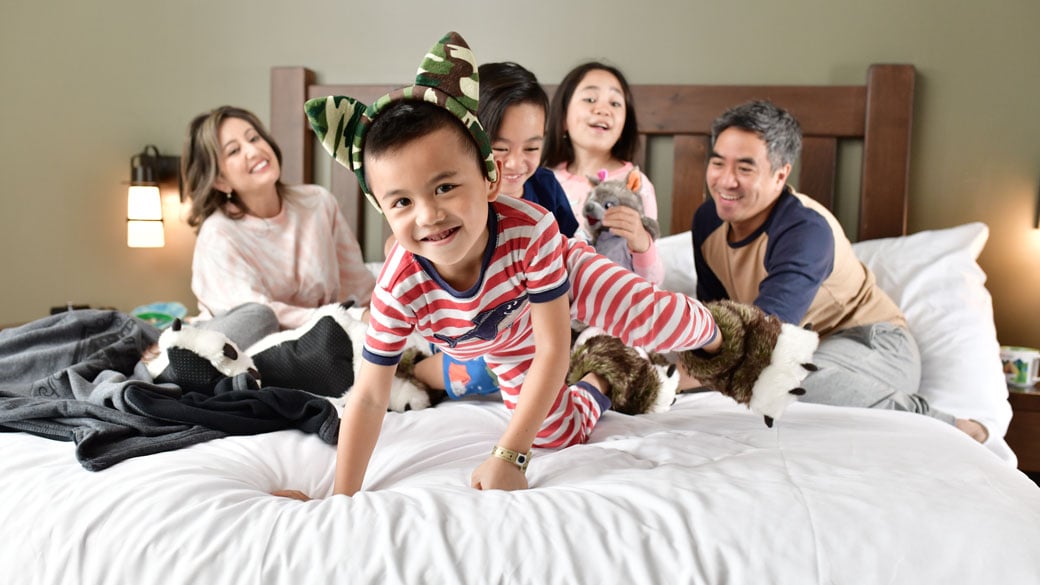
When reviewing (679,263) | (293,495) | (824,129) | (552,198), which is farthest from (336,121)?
(824,129)

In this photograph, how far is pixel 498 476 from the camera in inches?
43.0

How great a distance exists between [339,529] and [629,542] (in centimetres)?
33

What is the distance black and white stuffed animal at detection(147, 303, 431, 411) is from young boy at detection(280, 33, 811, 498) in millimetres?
374

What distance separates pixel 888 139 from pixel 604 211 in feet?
3.70

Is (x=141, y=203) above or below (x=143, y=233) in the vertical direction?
above

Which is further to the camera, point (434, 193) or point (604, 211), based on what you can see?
point (604, 211)

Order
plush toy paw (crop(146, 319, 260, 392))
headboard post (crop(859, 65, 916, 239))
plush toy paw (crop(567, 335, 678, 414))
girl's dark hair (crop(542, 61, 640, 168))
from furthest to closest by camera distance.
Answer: headboard post (crop(859, 65, 916, 239)), girl's dark hair (crop(542, 61, 640, 168)), plush toy paw (crop(567, 335, 678, 414)), plush toy paw (crop(146, 319, 260, 392))

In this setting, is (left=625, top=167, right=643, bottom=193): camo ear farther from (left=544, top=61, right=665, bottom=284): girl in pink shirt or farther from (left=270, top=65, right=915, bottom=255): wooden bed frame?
(left=270, top=65, right=915, bottom=255): wooden bed frame

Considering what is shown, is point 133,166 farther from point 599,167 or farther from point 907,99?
point 907,99

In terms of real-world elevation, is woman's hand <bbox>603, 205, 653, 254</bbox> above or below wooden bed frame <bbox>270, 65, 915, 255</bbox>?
below

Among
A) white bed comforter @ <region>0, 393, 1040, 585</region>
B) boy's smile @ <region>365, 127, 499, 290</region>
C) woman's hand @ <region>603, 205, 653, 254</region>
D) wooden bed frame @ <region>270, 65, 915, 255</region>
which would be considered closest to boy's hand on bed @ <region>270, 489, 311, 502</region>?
white bed comforter @ <region>0, 393, 1040, 585</region>

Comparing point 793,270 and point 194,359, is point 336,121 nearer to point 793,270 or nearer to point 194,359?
point 194,359

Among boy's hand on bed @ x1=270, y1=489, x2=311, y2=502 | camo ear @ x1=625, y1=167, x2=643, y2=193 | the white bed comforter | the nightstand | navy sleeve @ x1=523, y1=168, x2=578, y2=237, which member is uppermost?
camo ear @ x1=625, y1=167, x2=643, y2=193

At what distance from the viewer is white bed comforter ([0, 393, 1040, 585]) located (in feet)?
2.95
